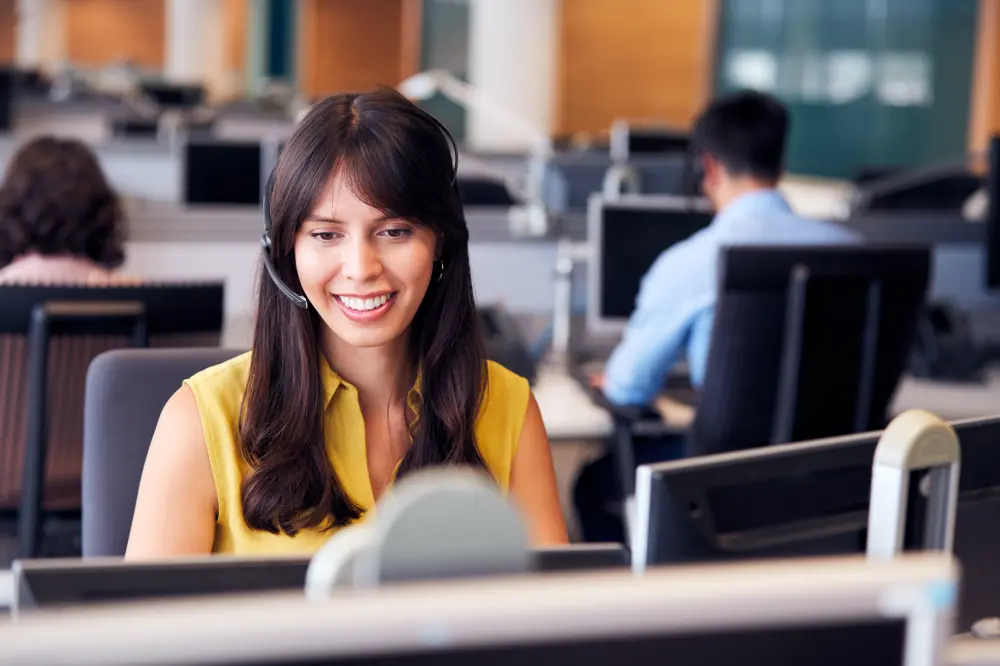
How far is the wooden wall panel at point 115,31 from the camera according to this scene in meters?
23.5

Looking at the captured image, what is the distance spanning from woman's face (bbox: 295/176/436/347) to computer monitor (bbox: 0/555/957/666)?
2.77 feet

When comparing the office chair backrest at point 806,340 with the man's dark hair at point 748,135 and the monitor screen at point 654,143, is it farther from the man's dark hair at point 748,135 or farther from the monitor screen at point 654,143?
the monitor screen at point 654,143

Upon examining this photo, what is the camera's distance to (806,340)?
2.29 m

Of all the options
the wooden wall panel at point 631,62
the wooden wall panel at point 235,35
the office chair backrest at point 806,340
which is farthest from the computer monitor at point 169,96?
the wooden wall panel at point 235,35

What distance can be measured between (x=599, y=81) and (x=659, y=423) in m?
7.52

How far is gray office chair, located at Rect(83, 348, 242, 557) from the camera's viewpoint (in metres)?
1.57

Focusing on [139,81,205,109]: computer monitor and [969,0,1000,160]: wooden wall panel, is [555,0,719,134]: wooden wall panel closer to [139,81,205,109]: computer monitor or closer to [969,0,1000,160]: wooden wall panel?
[969,0,1000,160]: wooden wall panel

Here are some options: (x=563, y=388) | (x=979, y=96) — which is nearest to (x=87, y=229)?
(x=563, y=388)

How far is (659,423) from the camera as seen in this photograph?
8.78ft

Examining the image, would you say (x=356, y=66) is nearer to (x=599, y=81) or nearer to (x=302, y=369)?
(x=599, y=81)

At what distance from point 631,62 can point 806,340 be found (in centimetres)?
787

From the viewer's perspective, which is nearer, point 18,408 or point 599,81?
point 18,408

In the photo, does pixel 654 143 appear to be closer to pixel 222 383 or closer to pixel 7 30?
pixel 222 383

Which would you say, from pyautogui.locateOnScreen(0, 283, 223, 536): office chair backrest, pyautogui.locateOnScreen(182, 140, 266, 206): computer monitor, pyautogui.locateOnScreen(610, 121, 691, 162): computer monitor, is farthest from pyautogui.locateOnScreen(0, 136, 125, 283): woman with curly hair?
pyautogui.locateOnScreen(610, 121, 691, 162): computer monitor
